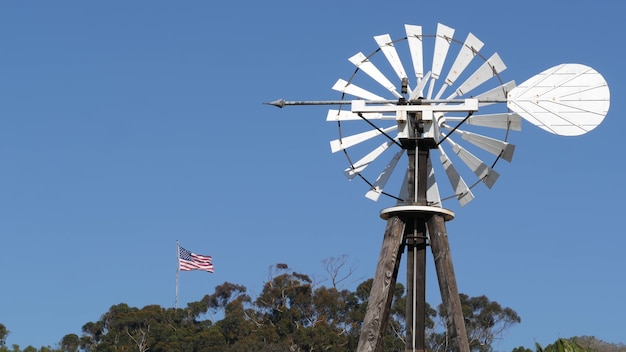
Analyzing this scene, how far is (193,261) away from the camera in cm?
5397

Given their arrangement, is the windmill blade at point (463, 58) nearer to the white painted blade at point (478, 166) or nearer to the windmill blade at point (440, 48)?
the windmill blade at point (440, 48)

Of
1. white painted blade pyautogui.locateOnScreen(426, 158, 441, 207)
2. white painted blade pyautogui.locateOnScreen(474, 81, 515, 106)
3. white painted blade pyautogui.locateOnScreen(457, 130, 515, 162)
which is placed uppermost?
white painted blade pyautogui.locateOnScreen(474, 81, 515, 106)

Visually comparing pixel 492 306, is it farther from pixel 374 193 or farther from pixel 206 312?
pixel 374 193

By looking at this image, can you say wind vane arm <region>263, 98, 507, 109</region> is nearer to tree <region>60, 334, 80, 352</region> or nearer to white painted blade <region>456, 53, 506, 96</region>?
white painted blade <region>456, 53, 506, 96</region>

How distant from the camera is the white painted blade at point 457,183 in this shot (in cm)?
1598

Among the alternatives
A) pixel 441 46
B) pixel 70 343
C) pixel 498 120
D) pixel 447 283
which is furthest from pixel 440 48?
pixel 70 343

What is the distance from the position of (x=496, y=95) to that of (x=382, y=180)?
1.93 meters

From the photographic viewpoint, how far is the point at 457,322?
15.4 meters

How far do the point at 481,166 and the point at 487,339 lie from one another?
4820 centimetres

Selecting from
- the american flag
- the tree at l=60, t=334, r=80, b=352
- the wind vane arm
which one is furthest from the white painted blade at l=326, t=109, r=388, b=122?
the tree at l=60, t=334, r=80, b=352

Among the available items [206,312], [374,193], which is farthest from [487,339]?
[374,193]

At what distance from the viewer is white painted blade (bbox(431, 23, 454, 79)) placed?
52.8 ft

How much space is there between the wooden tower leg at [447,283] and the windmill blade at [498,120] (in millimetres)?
1366

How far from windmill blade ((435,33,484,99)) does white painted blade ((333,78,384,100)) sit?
2.96 feet
